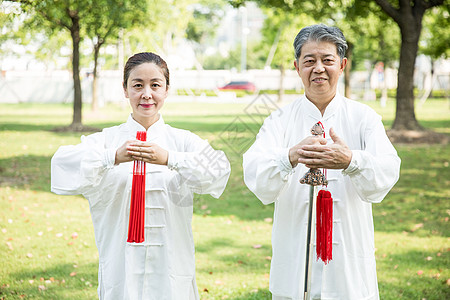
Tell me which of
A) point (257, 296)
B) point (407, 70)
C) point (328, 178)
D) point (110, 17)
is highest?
point (110, 17)

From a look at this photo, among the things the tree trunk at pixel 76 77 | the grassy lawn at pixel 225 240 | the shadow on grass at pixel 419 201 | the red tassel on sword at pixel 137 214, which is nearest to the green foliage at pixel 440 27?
the shadow on grass at pixel 419 201

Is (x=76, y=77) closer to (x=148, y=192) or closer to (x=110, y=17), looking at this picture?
(x=110, y=17)

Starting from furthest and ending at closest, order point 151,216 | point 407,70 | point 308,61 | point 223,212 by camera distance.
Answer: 1. point 407,70
2. point 223,212
3. point 151,216
4. point 308,61

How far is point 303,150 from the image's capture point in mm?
2461

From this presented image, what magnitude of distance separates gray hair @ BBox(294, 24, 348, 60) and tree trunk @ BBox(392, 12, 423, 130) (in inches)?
485

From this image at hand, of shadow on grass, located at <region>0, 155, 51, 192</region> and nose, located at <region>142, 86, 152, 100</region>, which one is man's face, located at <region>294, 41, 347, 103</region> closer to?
nose, located at <region>142, 86, 152, 100</region>

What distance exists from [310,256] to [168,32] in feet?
129

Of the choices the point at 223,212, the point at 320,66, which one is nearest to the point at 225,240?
the point at 223,212

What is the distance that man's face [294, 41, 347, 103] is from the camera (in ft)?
8.85

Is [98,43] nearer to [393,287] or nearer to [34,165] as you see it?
[34,165]

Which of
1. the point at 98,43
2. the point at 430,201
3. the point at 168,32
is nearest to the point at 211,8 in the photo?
the point at 168,32

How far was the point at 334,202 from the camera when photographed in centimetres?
280

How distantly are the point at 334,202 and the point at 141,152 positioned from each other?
1.08 meters

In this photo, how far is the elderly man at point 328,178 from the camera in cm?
262
